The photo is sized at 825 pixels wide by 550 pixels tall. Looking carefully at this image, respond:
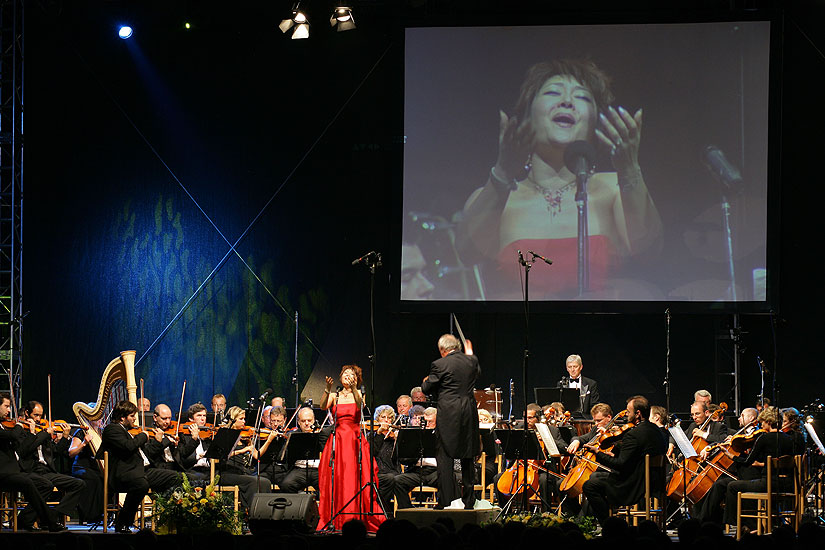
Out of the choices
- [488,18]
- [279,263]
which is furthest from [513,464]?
[488,18]

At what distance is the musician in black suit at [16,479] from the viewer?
8.61 metres

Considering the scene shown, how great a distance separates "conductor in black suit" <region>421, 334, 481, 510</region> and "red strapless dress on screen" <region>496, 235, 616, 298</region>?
4258mm

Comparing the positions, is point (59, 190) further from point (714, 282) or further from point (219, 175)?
point (714, 282)

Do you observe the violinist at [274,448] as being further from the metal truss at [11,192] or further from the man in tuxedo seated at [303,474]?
the metal truss at [11,192]

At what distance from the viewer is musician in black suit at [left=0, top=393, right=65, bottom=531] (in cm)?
861

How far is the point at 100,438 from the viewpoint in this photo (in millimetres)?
9562

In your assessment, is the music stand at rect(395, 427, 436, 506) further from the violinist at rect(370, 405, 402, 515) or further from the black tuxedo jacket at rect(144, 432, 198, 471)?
the black tuxedo jacket at rect(144, 432, 198, 471)

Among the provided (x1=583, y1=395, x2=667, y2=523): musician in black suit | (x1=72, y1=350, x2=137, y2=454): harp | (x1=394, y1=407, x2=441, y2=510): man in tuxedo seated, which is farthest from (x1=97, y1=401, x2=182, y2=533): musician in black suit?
(x1=583, y1=395, x2=667, y2=523): musician in black suit

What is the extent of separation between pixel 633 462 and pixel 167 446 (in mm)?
4151

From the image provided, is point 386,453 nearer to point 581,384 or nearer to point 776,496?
point 581,384

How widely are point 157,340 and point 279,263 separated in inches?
69.4

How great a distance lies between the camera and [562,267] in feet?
39.8

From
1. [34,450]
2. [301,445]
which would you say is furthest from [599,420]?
[34,450]

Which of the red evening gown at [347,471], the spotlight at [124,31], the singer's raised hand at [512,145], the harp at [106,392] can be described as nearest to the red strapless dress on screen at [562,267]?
the singer's raised hand at [512,145]
